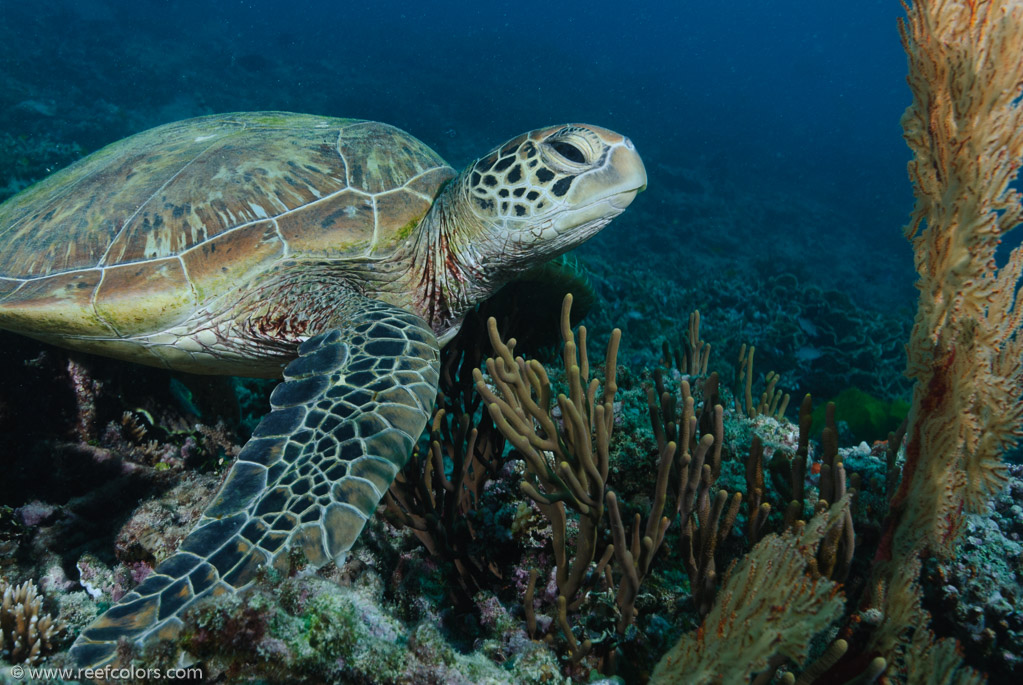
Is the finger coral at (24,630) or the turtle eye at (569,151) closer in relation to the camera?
the finger coral at (24,630)

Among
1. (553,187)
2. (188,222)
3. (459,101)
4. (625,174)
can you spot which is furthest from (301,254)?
(459,101)

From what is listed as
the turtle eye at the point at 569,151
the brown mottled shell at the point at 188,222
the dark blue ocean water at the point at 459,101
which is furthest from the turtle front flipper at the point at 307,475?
the dark blue ocean water at the point at 459,101

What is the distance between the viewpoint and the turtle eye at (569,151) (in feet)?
7.20

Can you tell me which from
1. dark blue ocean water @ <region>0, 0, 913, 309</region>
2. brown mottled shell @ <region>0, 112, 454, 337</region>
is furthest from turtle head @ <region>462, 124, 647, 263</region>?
dark blue ocean water @ <region>0, 0, 913, 309</region>

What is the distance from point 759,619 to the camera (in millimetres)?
918

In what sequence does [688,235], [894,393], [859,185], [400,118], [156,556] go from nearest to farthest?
1. [156,556]
2. [894,393]
3. [688,235]
4. [400,118]
5. [859,185]

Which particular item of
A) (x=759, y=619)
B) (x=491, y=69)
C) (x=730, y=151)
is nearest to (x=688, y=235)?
(x=759, y=619)

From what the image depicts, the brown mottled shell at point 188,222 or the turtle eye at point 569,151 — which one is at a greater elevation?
the turtle eye at point 569,151

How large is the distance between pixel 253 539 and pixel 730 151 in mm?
Result: 29692

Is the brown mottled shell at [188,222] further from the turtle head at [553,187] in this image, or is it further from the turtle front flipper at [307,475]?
the turtle front flipper at [307,475]

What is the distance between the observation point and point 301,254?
7.57ft

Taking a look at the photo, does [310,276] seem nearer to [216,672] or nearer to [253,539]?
[253,539]

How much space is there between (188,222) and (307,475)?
1.59m

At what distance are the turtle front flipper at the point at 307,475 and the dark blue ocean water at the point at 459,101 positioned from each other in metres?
11.3
